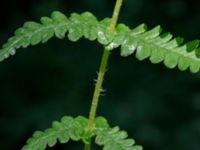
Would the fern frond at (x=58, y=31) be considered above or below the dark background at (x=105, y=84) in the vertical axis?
below

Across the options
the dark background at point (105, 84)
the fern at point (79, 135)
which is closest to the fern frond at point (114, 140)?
the fern at point (79, 135)

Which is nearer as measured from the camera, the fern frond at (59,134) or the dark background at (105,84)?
the fern frond at (59,134)

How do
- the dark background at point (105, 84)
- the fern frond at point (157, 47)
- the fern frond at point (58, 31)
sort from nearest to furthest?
1. the fern frond at point (157, 47)
2. the fern frond at point (58, 31)
3. the dark background at point (105, 84)

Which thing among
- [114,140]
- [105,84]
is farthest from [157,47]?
[105,84]

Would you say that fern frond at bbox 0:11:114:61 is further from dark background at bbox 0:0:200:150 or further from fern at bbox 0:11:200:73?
dark background at bbox 0:0:200:150

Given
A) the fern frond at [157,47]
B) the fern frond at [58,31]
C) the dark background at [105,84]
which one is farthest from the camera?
the dark background at [105,84]

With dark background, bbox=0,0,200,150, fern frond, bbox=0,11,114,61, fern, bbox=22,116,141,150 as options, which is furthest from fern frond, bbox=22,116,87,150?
dark background, bbox=0,0,200,150

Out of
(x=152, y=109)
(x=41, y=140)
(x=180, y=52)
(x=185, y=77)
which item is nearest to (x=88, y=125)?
(x=41, y=140)

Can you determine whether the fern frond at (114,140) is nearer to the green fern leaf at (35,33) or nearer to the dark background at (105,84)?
the green fern leaf at (35,33)
